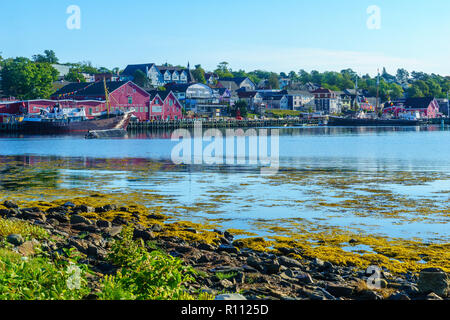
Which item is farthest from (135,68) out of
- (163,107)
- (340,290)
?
(340,290)

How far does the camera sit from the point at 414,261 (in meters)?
13.0

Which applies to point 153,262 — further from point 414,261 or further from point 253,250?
point 414,261

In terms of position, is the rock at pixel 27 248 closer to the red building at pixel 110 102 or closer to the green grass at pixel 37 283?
the green grass at pixel 37 283

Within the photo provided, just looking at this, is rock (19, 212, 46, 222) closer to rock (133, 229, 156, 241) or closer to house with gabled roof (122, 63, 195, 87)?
rock (133, 229, 156, 241)

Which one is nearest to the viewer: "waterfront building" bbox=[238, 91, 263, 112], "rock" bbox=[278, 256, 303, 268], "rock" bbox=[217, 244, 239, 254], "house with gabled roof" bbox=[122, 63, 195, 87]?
"rock" bbox=[278, 256, 303, 268]

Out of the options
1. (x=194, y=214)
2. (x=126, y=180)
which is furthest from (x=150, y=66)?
(x=194, y=214)

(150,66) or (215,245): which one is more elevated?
(150,66)

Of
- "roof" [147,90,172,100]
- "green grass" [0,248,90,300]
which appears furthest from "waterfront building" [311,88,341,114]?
"green grass" [0,248,90,300]

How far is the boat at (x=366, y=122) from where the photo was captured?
149000 millimetres

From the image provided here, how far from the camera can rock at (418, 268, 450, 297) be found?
1016 centimetres

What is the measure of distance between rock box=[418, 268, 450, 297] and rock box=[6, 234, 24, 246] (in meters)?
7.45

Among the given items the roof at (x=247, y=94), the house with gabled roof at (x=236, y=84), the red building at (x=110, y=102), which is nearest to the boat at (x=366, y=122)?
the roof at (x=247, y=94)

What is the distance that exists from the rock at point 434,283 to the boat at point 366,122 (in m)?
141
